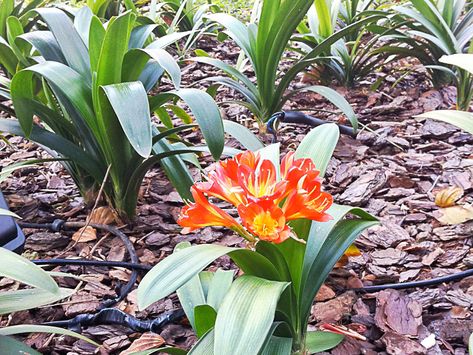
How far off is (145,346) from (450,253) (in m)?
0.74

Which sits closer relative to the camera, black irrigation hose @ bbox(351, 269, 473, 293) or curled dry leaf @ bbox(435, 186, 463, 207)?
black irrigation hose @ bbox(351, 269, 473, 293)

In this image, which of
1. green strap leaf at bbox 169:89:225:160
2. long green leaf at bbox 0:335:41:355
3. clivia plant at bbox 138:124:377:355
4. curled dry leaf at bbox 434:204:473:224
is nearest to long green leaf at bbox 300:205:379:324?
clivia plant at bbox 138:124:377:355

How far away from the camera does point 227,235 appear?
4.54 ft

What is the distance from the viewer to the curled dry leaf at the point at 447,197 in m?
1.43

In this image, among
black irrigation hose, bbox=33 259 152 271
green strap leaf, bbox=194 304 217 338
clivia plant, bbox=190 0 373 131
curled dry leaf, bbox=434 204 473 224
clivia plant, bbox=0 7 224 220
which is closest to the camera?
green strap leaf, bbox=194 304 217 338

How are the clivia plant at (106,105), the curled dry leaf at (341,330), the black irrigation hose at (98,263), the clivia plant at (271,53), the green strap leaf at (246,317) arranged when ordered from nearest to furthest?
the green strap leaf at (246,317) → the curled dry leaf at (341,330) → the clivia plant at (106,105) → the black irrigation hose at (98,263) → the clivia plant at (271,53)

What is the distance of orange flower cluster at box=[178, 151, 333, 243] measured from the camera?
67 centimetres

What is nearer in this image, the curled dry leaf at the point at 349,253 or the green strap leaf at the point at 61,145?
the curled dry leaf at the point at 349,253

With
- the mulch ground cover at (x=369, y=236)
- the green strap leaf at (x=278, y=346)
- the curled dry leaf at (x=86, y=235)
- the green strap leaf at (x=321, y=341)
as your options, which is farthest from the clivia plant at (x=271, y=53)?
the green strap leaf at (x=278, y=346)

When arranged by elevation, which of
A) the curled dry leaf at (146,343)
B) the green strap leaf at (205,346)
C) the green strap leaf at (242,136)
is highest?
the green strap leaf at (242,136)

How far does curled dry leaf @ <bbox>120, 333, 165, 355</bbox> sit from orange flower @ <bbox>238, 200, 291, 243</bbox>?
444mm

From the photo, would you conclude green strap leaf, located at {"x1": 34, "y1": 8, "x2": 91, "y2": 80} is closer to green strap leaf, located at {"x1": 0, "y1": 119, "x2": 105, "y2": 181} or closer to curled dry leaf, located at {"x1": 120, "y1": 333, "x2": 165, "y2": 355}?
green strap leaf, located at {"x1": 0, "y1": 119, "x2": 105, "y2": 181}

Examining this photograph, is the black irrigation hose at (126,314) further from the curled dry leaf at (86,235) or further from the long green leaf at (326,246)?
the long green leaf at (326,246)

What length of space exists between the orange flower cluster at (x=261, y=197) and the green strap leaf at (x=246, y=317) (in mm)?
68
